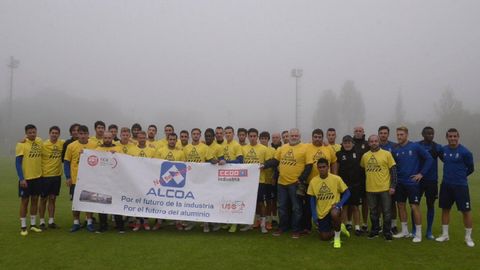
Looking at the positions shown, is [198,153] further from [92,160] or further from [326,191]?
[326,191]

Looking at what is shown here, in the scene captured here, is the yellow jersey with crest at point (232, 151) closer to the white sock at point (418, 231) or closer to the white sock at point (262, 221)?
the white sock at point (262, 221)

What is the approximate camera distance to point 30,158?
8281mm

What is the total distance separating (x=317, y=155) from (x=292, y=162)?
546mm

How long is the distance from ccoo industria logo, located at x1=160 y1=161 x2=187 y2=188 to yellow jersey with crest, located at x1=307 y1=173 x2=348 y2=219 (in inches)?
110

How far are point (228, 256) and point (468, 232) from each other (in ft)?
15.8

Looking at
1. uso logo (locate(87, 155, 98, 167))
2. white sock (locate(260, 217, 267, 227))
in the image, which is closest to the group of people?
white sock (locate(260, 217, 267, 227))

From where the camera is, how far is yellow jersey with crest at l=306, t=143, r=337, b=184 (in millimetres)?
7828

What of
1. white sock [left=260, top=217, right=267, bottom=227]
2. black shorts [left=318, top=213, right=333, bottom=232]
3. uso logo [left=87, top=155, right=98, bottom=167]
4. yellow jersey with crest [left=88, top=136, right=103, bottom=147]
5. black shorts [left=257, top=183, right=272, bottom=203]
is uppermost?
yellow jersey with crest [left=88, top=136, right=103, bottom=147]

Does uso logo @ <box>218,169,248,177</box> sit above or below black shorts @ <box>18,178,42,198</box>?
above

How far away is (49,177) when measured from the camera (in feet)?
27.8

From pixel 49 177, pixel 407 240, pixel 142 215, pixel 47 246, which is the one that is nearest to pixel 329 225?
pixel 407 240

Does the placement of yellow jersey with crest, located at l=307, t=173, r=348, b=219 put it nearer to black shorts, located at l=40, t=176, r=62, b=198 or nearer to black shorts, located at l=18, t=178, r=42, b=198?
black shorts, located at l=40, t=176, r=62, b=198

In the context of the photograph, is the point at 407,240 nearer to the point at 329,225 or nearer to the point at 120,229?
the point at 329,225

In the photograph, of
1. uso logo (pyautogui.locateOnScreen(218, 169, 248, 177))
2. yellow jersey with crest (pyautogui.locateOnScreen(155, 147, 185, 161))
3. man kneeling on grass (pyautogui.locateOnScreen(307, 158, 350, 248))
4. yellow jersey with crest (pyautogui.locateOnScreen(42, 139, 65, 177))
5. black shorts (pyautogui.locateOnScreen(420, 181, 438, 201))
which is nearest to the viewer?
man kneeling on grass (pyautogui.locateOnScreen(307, 158, 350, 248))
